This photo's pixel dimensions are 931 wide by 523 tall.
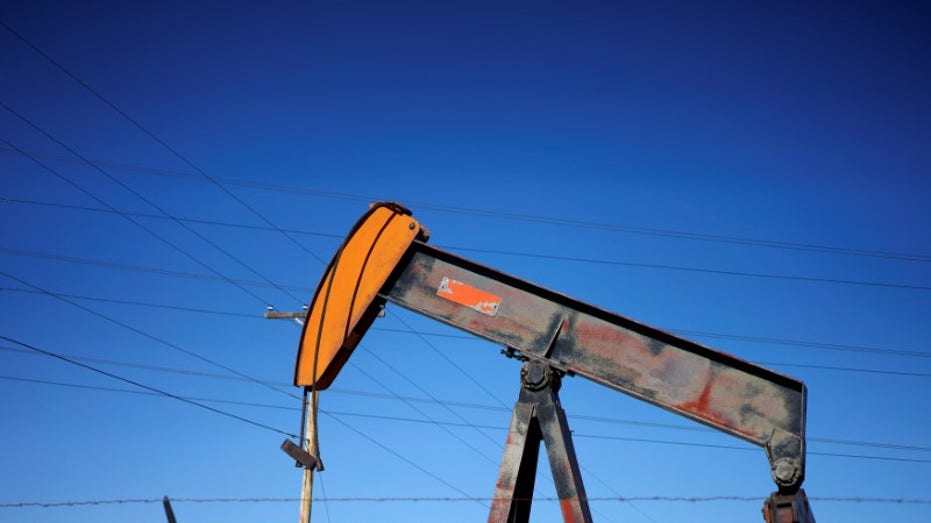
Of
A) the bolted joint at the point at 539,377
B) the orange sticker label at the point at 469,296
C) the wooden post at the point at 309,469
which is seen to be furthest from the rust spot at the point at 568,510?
the wooden post at the point at 309,469

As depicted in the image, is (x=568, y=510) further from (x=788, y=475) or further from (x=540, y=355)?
(x=788, y=475)

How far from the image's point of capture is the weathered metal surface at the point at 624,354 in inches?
287

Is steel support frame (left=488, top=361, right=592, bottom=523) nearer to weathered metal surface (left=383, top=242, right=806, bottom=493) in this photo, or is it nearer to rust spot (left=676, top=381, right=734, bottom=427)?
weathered metal surface (left=383, top=242, right=806, bottom=493)

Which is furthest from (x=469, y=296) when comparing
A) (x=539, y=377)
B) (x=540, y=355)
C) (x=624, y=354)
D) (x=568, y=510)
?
(x=568, y=510)

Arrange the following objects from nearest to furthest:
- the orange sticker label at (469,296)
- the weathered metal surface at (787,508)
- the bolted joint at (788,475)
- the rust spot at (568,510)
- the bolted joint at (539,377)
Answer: the weathered metal surface at (787,508) → the bolted joint at (788,475) → the rust spot at (568,510) → the bolted joint at (539,377) → the orange sticker label at (469,296)

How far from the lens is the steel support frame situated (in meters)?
7.38

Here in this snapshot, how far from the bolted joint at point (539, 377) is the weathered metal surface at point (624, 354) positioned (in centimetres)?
7

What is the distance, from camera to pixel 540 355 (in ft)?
26.0

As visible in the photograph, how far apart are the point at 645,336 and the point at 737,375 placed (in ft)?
2.34

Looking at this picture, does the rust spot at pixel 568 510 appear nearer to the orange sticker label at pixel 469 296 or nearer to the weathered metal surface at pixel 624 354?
the weathered metal surface at pixel 624 354

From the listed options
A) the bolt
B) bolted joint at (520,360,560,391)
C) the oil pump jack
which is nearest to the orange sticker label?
the oil pump jack

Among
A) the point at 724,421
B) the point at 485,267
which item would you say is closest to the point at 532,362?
the point at 485,267

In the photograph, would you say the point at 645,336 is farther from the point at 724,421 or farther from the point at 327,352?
the point at 327,352

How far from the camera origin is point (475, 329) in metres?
8.12
